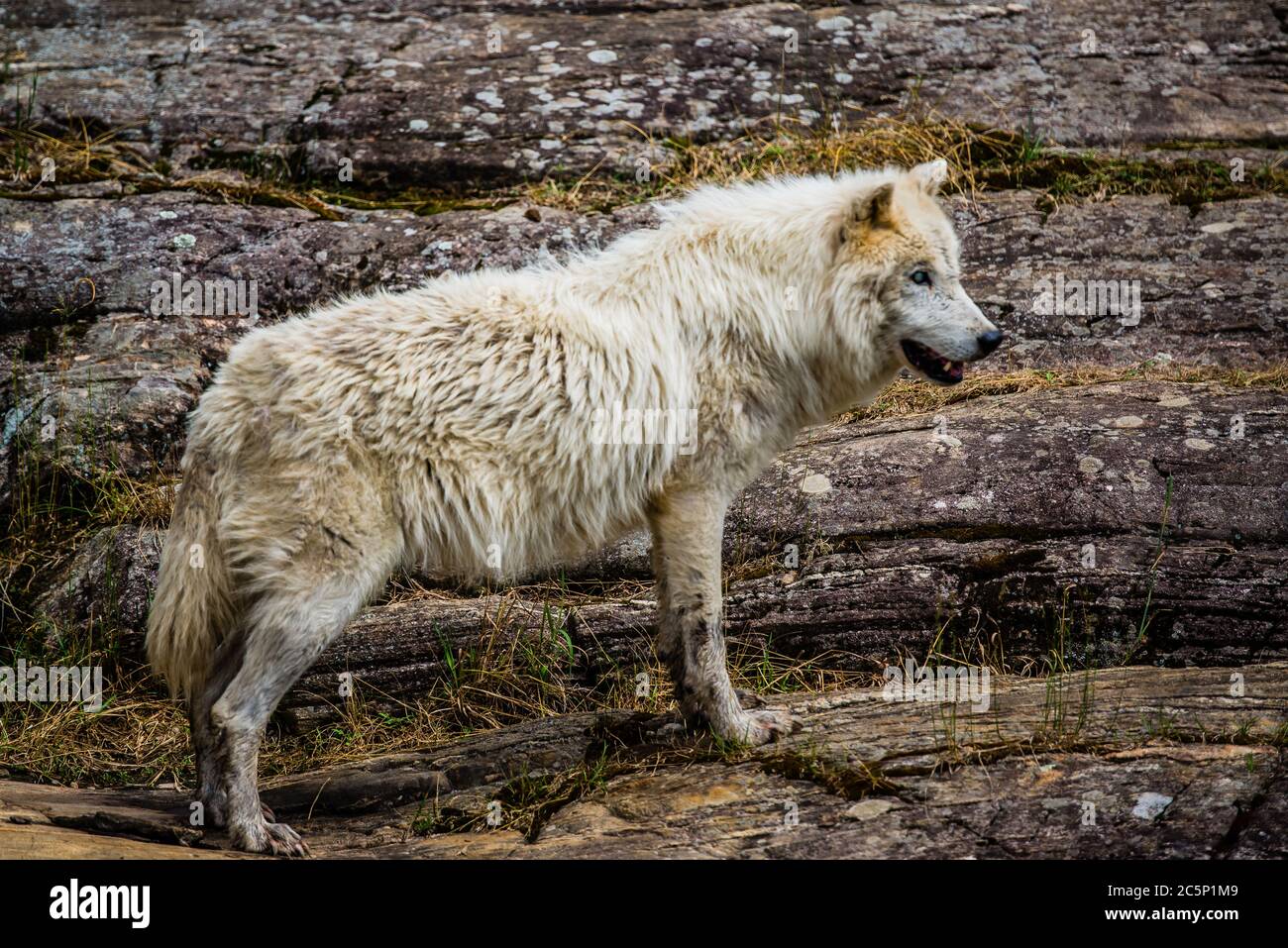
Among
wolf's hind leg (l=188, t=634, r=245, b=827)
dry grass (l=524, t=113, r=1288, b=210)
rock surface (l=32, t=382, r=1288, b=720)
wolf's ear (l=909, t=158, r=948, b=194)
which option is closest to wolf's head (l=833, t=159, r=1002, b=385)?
wolf's ear (l=909, t=158, r=948, b=194)

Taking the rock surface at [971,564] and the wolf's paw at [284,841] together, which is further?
the rock surface at [971,564]

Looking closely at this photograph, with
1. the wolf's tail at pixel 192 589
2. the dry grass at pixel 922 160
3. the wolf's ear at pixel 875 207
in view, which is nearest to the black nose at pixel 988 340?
the wolf's ear at pixel 875 207

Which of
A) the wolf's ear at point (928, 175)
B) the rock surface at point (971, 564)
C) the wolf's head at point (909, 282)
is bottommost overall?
the rock surface at point (971, 564)

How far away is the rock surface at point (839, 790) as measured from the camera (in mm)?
4152

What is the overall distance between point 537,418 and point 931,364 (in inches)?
75.9

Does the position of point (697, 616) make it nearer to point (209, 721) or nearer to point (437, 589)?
point (209, 721)

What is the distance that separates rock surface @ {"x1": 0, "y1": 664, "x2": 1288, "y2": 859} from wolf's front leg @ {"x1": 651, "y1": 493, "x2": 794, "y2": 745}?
0.18 m

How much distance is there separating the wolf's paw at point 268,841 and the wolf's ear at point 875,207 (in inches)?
148

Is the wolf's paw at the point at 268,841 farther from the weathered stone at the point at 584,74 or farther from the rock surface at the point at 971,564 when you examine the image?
the weathered stone at the point at 584,74

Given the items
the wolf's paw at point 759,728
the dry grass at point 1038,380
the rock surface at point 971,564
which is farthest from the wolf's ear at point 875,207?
the dry grass at point 1038,380

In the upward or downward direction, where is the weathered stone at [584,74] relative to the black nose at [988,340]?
upward

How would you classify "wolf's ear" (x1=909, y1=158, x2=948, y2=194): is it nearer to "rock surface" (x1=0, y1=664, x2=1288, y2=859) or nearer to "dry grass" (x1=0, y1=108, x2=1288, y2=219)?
"rock surface" (x1=0, y1=664, x2=1288, y2=859)

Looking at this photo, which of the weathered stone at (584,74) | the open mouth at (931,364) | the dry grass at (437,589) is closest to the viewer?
the open mouth at (931,364)

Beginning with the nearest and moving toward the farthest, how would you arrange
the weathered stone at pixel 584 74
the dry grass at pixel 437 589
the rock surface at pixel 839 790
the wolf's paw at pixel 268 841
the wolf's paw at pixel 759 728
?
the rock surface at pixel 839 790
the wolf's paw at pixel 268 841
the wolf's paw at pixel 759 728
the dry grass at pixel 437 589
the weathered stone at pixel 584 74
